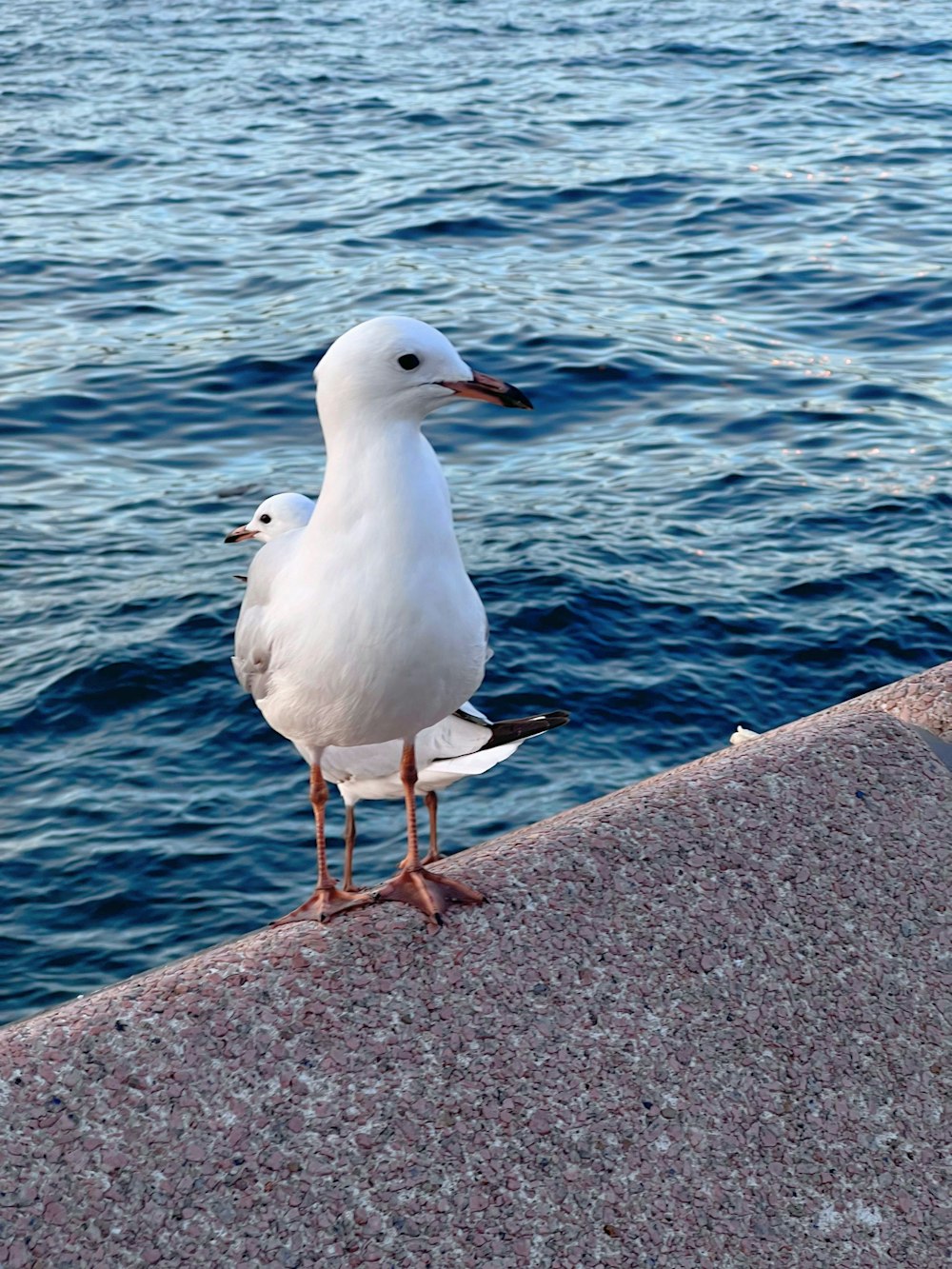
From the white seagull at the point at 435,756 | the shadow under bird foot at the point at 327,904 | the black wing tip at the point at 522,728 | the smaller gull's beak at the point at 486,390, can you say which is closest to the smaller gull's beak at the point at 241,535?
the white seagull at the point at 435,756

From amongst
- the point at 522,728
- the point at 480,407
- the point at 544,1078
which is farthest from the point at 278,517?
the point at 480,407

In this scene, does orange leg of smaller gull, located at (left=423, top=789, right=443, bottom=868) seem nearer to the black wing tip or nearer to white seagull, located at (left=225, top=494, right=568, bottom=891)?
white seagull, located at (left=225, top=494, right=568, bottom=891)

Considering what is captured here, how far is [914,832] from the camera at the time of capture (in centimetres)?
446

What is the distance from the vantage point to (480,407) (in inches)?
473

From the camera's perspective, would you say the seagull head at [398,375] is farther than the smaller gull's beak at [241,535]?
No

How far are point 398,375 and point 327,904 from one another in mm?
1350

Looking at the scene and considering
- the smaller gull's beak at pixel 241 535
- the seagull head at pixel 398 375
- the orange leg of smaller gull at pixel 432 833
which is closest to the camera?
the seagull head at pixel 398 375

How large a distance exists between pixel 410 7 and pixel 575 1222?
24594mm

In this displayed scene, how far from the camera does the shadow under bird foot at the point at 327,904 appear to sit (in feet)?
13.2

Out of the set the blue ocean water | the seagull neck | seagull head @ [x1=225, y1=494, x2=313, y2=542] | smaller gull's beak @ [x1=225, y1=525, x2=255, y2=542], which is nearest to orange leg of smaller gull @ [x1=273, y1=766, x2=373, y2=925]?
the seagull neck

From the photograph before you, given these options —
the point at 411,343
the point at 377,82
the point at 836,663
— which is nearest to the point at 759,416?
the point at 836,663

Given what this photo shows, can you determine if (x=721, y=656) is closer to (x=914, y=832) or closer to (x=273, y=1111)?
(x=914, y=832)

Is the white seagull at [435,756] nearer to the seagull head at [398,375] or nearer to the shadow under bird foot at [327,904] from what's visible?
the shadow under bird foot at [327,904]

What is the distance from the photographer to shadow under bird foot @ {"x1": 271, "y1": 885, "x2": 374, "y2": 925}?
159 inches
